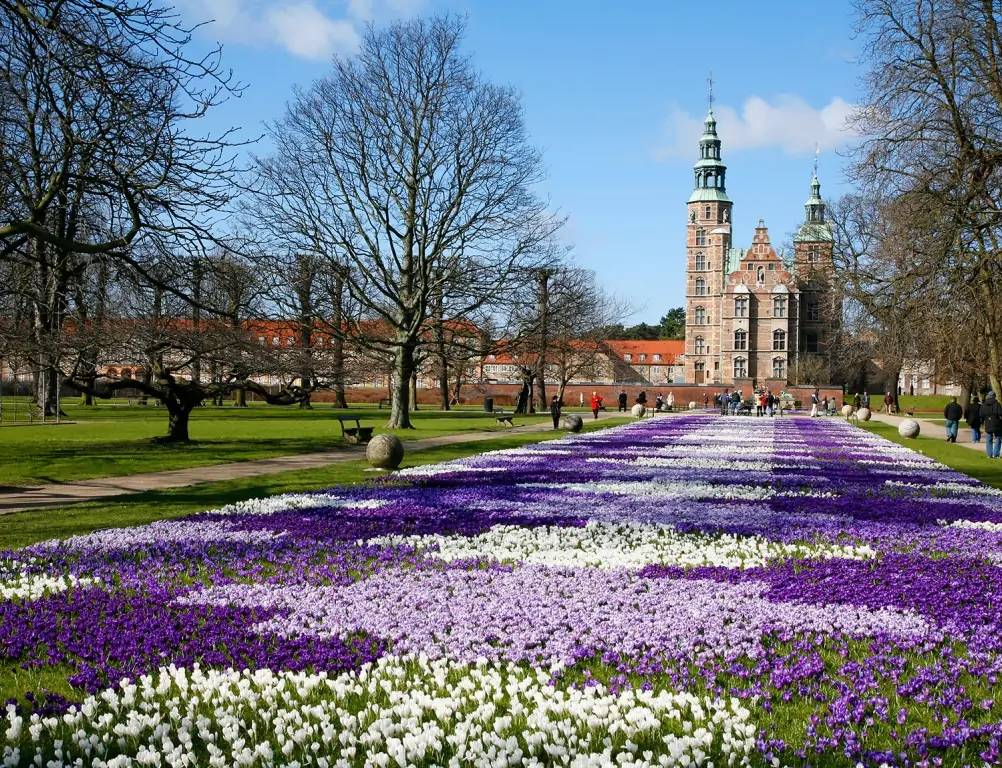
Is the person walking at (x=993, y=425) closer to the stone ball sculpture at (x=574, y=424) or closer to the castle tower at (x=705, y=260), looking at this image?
the stone ball sculpture at (x=574, y=424)

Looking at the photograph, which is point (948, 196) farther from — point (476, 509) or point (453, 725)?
point (453, 725)

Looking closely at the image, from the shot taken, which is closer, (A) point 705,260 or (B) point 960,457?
(B) point 960,457

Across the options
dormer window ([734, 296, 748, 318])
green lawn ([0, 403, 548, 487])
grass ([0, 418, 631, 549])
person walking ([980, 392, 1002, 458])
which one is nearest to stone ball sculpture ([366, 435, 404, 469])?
grass ([0, 418, 631, 549])

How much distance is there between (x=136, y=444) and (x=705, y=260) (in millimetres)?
121046

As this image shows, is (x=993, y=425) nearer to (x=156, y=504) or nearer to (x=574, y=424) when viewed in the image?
(x=574, y=424)

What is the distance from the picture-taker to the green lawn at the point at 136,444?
22.7m

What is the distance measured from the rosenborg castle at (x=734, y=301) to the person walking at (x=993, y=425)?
94856 millimetres

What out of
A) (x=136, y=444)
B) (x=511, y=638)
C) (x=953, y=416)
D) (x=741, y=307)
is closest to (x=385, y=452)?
(x=136, y=444)

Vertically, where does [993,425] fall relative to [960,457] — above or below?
above

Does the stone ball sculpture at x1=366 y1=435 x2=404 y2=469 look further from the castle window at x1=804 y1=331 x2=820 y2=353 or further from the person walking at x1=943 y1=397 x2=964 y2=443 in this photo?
the castle window at x1=804 y1=331 x2=820 y2=353

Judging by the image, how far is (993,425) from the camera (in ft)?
99.1

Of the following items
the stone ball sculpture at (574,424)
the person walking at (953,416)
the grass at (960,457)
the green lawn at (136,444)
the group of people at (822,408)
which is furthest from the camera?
the group of people at (822,408)

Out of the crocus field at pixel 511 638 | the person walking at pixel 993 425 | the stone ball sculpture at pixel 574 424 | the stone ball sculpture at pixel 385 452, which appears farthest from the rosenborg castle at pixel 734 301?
the crocus field at pixel 511 638

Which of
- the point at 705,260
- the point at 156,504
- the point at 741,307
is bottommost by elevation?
the point at 156,504
